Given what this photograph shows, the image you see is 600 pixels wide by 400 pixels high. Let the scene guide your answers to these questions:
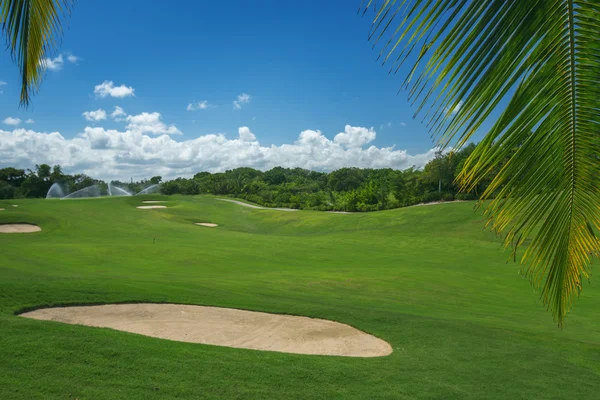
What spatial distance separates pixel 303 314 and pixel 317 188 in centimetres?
7101

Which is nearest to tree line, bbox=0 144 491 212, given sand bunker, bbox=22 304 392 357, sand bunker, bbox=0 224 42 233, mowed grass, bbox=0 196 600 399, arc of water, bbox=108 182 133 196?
arc of water, bbox=108 182 133 196

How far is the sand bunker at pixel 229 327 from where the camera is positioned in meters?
8.34

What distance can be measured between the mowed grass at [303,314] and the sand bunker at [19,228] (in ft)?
5.26

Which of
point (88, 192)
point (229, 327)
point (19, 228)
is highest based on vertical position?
point (88, 192)

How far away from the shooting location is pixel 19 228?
2773 centimetres

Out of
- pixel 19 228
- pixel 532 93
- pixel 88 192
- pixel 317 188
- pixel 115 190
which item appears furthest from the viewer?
pixel 317 188

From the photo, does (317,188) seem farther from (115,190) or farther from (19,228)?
(19,228)

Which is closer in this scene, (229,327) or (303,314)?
(229,327)

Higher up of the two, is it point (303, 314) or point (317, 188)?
point (317, 188)

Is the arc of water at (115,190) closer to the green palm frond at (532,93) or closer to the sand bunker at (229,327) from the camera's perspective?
the sand bunker at (229,327)

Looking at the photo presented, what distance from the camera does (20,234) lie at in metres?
25.8

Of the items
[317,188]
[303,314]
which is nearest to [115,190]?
[317,188]

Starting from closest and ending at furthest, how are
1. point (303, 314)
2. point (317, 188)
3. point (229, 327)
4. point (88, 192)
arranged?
point (229, 327), point (303, 314), point (88, 192), point (317, 188)

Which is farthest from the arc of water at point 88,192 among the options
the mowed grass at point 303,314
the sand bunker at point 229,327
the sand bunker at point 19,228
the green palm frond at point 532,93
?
the green palm frond at point 532,93
